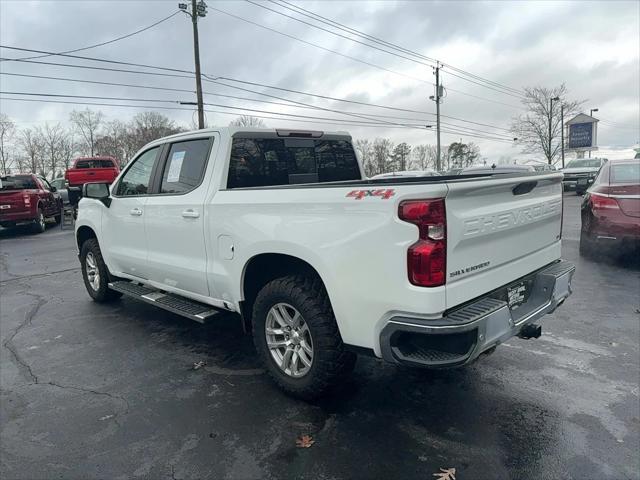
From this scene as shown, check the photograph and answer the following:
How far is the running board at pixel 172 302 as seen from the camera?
383 centimetres

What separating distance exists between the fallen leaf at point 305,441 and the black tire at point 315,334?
324 millimetres

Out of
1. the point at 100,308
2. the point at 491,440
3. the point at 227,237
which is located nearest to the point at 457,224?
the point at 491,440

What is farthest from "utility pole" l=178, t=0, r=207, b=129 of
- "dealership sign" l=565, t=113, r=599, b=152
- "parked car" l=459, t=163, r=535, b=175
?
"dealership sign" l=565, t=113, r=599, b=152

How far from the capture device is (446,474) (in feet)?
8.03

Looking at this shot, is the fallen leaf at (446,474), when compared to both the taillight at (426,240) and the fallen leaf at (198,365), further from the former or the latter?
the fallen leaf at (198,365)

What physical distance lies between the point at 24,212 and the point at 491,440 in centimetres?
1561

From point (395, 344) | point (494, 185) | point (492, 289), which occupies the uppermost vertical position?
point (494, 185)

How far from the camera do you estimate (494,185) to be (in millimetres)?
2664

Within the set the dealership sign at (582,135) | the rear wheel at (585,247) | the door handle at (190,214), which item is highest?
the dealership sign at (582,135)

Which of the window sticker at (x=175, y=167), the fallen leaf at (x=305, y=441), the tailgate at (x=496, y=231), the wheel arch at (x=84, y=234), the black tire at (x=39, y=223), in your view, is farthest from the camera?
the black tire at (x=39, y=223)

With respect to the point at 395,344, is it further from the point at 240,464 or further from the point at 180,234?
the point at 180,234

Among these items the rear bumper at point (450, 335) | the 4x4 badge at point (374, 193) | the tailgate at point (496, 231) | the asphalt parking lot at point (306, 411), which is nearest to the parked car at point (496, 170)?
the tailgate at point (496, 231)

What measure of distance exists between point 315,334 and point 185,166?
2099 mm

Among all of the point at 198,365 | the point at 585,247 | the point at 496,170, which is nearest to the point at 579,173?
the point at 585,247
